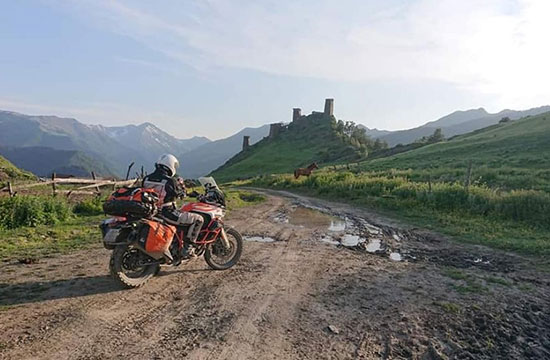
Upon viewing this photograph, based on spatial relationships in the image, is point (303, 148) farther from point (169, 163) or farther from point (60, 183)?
point (169, 163)

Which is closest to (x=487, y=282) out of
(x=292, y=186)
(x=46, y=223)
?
(x=46, y=223)

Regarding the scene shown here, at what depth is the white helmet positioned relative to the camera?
6727mm

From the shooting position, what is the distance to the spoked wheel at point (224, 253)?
7.48 metres

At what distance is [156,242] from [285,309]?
6.96ft

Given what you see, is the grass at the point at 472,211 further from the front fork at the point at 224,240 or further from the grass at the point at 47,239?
the grass at the point at 47,239

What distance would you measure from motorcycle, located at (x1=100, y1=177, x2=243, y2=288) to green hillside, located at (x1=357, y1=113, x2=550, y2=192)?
49.8 ft

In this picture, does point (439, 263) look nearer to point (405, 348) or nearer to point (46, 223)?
point (405, 348)

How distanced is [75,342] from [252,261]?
13.5 feet

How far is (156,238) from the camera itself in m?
6.25

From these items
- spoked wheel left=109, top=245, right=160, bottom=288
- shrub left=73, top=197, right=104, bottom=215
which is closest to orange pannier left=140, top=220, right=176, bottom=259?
spoked wheel left=109, top=245, right=160, bottom=288

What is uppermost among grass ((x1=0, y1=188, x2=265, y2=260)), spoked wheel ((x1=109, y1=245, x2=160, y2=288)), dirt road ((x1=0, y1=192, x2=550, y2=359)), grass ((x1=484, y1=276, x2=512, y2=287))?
spoked wheel ((x1=109, y1=245, x2=160, y2=288))

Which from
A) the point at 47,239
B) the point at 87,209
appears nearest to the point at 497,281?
the point at 47,239

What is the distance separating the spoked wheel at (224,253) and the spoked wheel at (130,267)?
111 cm

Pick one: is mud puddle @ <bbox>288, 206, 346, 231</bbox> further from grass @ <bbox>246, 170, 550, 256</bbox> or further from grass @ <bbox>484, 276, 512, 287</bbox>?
grass @ <bbox>484, 276, 512, 287</bbox>
